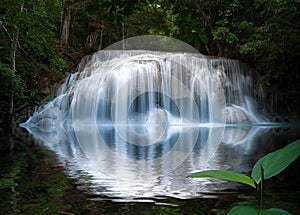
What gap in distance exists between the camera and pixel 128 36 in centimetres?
1991

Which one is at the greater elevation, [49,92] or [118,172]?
[49,92]

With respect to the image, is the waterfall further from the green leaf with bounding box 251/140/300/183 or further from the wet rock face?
the green leaf with bounding box 251/140/300/183

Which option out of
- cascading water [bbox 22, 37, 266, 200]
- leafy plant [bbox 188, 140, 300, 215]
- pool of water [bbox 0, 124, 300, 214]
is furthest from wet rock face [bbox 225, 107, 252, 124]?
leafy plant [bbox 188, 140, 300, 215]

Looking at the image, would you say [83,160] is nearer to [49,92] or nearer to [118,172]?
[118,172]

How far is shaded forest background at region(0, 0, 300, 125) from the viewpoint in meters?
4.31

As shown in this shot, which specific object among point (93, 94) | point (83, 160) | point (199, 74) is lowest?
point (83, 160)

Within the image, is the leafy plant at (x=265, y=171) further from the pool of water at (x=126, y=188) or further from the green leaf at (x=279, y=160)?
the pool of water at (x=126, y=188)

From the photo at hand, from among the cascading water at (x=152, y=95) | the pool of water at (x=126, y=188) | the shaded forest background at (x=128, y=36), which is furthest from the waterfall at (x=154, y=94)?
the pool of water at (x=126, y=188)

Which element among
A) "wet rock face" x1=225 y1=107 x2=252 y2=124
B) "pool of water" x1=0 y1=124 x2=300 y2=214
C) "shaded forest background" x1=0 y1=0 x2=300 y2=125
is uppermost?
"shaded forest background" x1=0 y1=0 x2=300 y2=125

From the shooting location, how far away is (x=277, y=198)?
1791 mm

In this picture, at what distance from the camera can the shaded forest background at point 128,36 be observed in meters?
4.31

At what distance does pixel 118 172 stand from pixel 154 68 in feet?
32.1

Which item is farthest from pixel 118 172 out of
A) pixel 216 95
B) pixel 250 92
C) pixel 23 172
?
pixel 250 92

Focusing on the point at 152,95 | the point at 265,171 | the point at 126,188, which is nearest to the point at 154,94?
the point at 152,95
